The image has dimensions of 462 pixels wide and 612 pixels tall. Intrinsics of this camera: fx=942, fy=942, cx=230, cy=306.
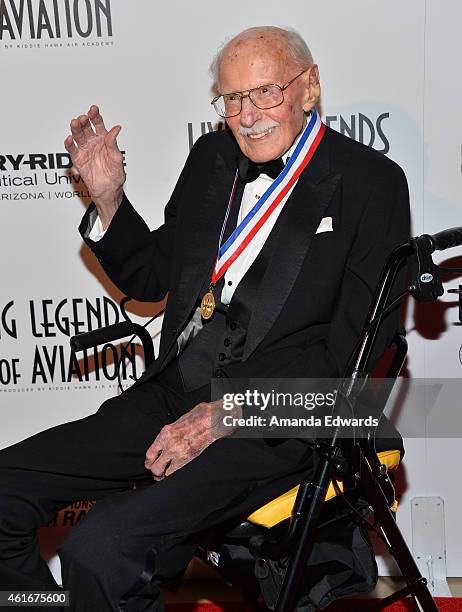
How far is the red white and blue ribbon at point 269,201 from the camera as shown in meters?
2.65

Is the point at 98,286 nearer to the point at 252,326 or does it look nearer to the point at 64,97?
the point at 64,97

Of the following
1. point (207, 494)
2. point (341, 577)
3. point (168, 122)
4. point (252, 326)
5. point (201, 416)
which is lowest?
point (341, 577)

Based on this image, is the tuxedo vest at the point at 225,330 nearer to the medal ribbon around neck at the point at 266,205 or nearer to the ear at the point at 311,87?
the medal ribbon around neck at the point at 266,205

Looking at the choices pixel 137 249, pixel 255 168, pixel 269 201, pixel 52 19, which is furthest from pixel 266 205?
pixel 52 19

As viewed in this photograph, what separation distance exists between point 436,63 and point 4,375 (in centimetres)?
188

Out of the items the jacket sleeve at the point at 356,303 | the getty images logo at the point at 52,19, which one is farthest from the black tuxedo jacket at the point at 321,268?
the getty images logo at the point at 52,19

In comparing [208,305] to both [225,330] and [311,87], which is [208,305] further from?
[311,87]

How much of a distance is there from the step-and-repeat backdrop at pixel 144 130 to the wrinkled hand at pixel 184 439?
100 cm

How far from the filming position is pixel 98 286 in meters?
3.43

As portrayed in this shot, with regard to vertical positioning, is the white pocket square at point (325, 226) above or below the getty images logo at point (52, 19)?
below

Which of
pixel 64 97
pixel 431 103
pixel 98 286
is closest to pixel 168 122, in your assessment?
pixel 64 97

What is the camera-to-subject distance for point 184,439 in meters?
2.46

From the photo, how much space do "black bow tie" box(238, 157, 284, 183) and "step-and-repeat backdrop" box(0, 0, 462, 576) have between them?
1.80 ft

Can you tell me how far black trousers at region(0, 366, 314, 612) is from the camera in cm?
224
